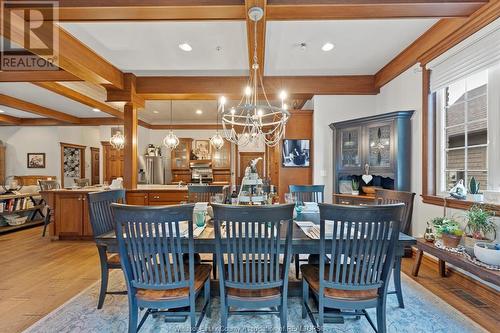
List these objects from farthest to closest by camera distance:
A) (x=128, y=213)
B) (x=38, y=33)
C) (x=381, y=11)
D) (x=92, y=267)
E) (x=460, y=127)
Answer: (x=92, y=267) → (x=460, y=127) → (x=38, y=33) → (x=381, y=11) → (x=128, y=213)

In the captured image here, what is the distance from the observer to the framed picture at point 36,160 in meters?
7.32

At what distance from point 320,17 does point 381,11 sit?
56 centimetres

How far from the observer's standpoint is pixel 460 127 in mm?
2967

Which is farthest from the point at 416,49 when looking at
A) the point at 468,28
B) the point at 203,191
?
the point at 203,191

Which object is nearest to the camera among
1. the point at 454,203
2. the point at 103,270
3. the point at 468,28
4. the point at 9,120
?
the point at 103,270

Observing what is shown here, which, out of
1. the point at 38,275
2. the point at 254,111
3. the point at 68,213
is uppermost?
the point at 254,111

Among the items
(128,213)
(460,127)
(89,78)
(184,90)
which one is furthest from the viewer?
(184,90)

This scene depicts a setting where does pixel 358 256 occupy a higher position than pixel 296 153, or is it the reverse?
pixel 296 153

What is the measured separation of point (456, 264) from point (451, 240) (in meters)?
0.32

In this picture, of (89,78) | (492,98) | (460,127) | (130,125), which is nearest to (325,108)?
(460,127)

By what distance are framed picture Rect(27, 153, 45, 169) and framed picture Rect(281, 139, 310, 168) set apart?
7.24 metres

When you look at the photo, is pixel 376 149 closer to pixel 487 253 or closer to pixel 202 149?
pixel 487 253

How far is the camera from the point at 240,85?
440 centimetres

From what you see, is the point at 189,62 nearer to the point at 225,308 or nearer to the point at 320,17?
the point at 320,17
